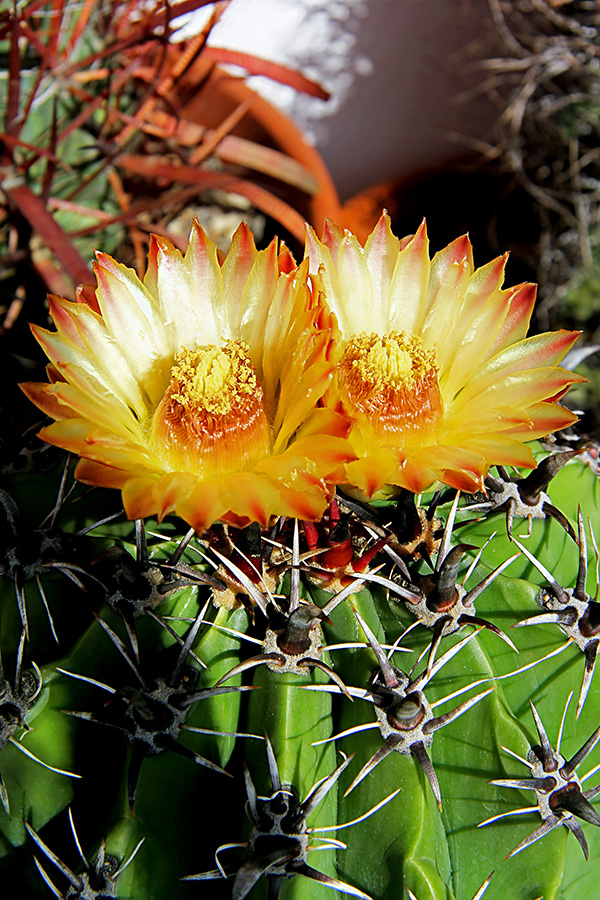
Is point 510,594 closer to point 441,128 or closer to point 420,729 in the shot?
point 420,729

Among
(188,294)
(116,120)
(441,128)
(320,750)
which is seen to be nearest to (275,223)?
(116,120)

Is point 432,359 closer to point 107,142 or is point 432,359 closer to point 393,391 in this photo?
point 393,391

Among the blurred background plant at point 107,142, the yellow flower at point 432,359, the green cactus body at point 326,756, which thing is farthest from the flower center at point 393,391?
the blurred background plant at point 107,142

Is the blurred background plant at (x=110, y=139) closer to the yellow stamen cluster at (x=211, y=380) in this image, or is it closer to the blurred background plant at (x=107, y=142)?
the blurred background plant at (x=107, y=142)

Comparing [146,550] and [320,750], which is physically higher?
[146,550]

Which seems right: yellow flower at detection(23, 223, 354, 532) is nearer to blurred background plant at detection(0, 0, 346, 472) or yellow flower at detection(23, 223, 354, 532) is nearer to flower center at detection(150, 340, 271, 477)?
flower center at detection(150, 340, 271, 477)

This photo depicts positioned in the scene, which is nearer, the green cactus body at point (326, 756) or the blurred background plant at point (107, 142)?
the green cactus body at point (326, 756)
